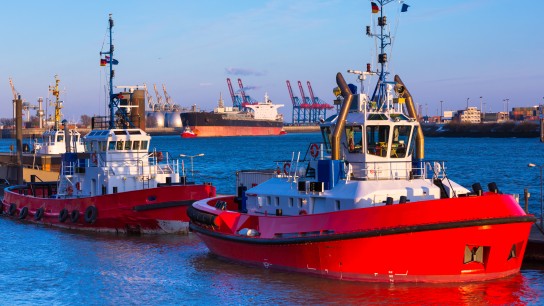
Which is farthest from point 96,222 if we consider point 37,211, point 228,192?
point 228,192

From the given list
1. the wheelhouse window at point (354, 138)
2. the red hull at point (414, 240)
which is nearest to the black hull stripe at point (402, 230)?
the red hull at point (414, 240)

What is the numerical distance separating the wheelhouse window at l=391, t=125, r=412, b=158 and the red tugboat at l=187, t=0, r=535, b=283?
0.03 m

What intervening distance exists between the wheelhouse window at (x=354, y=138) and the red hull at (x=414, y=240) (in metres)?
2.52

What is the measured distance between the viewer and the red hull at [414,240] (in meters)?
17.5

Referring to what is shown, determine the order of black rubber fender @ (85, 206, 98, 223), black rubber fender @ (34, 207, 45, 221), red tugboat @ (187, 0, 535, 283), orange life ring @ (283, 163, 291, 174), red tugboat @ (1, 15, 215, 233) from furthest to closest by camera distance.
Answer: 1. black rubber fender @ (34, 207, 45, 221)
2. black rubber fender @ (85, 206, 98, 223)
3. red tugboat @ (1, 15, 215, 233)
4. orange life ring @ (283, 163, 291, 174)
5. red tugboat @ (187, 0, 535, 283)

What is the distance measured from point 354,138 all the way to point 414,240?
13.1 ft

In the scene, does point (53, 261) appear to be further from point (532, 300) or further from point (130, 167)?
point (532, 300)

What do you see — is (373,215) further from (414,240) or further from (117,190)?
(117,190)

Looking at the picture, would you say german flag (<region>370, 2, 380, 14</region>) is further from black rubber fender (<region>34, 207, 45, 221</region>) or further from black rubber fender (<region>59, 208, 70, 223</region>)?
black rubber fender (<region>34, 207, 45, 221</region>)

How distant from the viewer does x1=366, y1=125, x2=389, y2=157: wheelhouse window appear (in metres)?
20.6

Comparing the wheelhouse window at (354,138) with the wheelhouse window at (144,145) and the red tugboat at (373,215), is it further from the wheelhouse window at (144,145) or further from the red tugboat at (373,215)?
the wheelhouse window at (144,145)

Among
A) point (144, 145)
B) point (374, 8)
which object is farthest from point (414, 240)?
point (144, 145)

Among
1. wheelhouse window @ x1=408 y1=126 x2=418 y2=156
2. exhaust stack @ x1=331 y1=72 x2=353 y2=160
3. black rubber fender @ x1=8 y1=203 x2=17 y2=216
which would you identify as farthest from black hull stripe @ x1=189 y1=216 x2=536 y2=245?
black rubber fender @ x1=8 y1=203 x2=17 y2=216

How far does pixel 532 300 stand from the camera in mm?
17844
